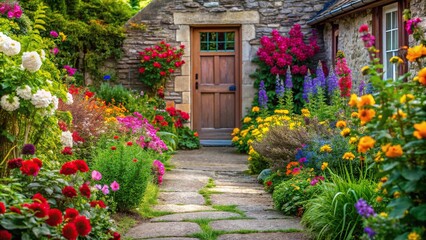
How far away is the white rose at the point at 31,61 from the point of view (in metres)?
4.60

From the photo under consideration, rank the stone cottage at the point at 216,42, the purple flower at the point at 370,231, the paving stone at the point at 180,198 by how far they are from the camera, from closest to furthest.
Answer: the purple flower at the point at 370,231 < the paving stone at the point at 180,198 < the stone cottage at the point at 216,42

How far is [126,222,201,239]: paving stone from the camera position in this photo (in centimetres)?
509

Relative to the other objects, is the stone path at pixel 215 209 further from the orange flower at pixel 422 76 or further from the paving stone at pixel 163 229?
the orange flower at pixel 422 76

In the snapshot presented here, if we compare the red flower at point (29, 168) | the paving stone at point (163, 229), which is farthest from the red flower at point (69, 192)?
the paving stone at point (163, 229)

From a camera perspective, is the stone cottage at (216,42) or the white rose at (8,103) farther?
the stone cottage at (216,42)

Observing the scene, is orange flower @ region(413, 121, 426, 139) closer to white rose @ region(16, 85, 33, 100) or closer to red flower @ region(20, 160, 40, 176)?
red flower @ region(20, 160, 40, 176)

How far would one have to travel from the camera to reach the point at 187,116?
12.9m

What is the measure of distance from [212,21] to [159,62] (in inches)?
50.8

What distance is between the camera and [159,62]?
12.8 meters

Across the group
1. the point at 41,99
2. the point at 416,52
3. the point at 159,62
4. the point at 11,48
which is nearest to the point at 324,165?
the point at 41,99

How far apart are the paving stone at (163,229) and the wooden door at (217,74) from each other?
25.6 ft

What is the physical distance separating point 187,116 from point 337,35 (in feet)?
10.3

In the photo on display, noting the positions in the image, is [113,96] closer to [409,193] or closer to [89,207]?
[89,207]

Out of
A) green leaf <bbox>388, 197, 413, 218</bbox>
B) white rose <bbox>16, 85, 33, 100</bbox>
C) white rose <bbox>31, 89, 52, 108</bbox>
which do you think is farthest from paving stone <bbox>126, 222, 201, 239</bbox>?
green leaf <bbox>388, 197, 413, 218</bbox>
